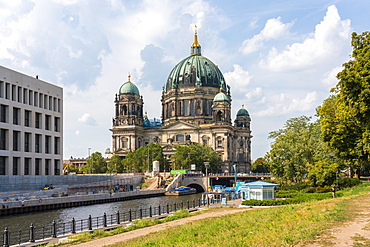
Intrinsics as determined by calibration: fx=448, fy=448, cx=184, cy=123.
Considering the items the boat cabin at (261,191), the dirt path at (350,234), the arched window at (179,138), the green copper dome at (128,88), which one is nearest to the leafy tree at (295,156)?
the boat cabin at (261,191)

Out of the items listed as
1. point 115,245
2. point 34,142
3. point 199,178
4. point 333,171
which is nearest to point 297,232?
point 115,245

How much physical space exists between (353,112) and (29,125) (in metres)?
58.6

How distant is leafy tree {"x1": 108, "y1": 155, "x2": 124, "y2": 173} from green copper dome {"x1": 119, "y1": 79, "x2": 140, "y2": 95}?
27.6m

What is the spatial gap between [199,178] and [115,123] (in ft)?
190

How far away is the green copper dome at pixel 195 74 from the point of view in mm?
177375

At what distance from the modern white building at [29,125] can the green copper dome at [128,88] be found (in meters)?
75.4

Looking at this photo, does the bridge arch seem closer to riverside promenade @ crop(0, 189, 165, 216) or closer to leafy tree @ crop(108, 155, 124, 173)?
riverside promenade @ crop(0, 189, 165, 216)

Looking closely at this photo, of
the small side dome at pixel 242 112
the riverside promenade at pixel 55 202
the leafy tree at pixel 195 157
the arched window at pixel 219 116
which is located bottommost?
the riverside promenade at pixel 55 202

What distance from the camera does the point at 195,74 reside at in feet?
584

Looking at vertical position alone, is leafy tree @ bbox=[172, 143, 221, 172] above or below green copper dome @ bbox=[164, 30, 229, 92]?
below

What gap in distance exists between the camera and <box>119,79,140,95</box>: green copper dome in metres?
166

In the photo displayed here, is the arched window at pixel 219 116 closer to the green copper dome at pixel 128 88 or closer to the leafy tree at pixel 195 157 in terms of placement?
the leafy tree at pixel 195 157

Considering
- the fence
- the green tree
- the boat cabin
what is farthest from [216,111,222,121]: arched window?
the fence

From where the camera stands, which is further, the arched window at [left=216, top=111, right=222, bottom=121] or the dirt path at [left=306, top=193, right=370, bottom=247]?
the arched window at [left=216, top=111, right=222, bottom=121]
